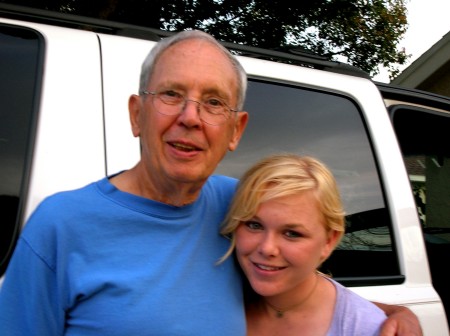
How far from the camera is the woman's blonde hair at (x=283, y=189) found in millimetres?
1590

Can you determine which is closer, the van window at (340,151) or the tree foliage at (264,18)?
the van window at (340,151)

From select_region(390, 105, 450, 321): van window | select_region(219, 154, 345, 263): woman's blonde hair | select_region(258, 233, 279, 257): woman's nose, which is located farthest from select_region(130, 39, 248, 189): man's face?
select_region(390, 105, 450, 321): van window

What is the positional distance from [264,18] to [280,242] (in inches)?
372

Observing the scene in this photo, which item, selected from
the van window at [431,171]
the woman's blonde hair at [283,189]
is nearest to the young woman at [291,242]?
the woman's blonde hair at [283,189]

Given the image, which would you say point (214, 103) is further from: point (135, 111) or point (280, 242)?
point (280, 242)

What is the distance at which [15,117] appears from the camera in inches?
66.6

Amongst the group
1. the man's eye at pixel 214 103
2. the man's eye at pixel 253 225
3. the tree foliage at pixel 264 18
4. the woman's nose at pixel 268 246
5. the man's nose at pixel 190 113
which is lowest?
the woman's nose at pixel 268 246

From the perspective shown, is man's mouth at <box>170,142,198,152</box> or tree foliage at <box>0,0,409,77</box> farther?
tree foliage at <box>0,0,409,77</box>

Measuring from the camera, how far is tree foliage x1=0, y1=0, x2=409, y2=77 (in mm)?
8852

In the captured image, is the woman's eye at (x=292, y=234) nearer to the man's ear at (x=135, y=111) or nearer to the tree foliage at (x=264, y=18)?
the man's ear at (x=135, y=111)

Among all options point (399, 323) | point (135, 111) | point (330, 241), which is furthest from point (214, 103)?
point (399, 323)

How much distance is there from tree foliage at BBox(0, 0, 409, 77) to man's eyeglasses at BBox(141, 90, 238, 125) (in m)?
6.20

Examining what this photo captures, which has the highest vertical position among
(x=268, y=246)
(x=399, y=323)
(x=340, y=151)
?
(x=340, y=151)

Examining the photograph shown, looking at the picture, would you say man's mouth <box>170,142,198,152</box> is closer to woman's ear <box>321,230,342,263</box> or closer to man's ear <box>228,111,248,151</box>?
man's ear <box>228,111,248,151</box>
